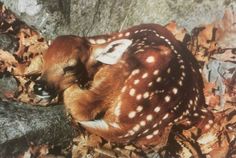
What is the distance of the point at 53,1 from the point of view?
256 centimetres

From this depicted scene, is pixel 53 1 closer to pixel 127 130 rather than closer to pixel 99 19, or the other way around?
pixel 99 19

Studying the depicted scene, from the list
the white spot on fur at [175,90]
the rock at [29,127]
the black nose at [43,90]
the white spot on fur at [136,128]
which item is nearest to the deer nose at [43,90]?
the black nose at [43,90]

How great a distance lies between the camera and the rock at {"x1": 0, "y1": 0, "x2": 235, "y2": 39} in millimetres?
2469

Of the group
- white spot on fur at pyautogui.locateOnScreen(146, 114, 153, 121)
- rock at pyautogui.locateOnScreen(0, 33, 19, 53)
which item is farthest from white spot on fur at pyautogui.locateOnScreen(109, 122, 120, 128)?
rock at pyautogui.locateOnScreen(0, 33, 19, 53)

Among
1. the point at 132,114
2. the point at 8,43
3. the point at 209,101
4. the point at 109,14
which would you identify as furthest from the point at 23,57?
the point at 209,101

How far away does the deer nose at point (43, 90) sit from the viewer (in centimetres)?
235

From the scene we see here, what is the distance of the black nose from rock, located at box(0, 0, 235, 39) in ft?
0.83

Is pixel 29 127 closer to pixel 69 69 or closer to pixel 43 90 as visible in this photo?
pixel 43 90

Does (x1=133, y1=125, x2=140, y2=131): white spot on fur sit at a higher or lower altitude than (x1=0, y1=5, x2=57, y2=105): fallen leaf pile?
lower

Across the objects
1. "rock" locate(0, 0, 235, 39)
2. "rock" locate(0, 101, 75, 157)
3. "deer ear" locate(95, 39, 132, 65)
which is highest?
"rock" locate(0, 0, 235, 39)

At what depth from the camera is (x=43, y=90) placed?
2.36 m

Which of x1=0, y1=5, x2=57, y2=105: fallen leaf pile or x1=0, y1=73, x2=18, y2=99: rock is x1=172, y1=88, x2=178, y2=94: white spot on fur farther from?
x1=0, y1=73, x2=18, y2=99: rock

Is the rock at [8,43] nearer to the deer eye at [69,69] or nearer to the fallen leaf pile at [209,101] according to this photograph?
the fallen leaf pile at [209,101]

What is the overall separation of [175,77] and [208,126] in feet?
0.80
